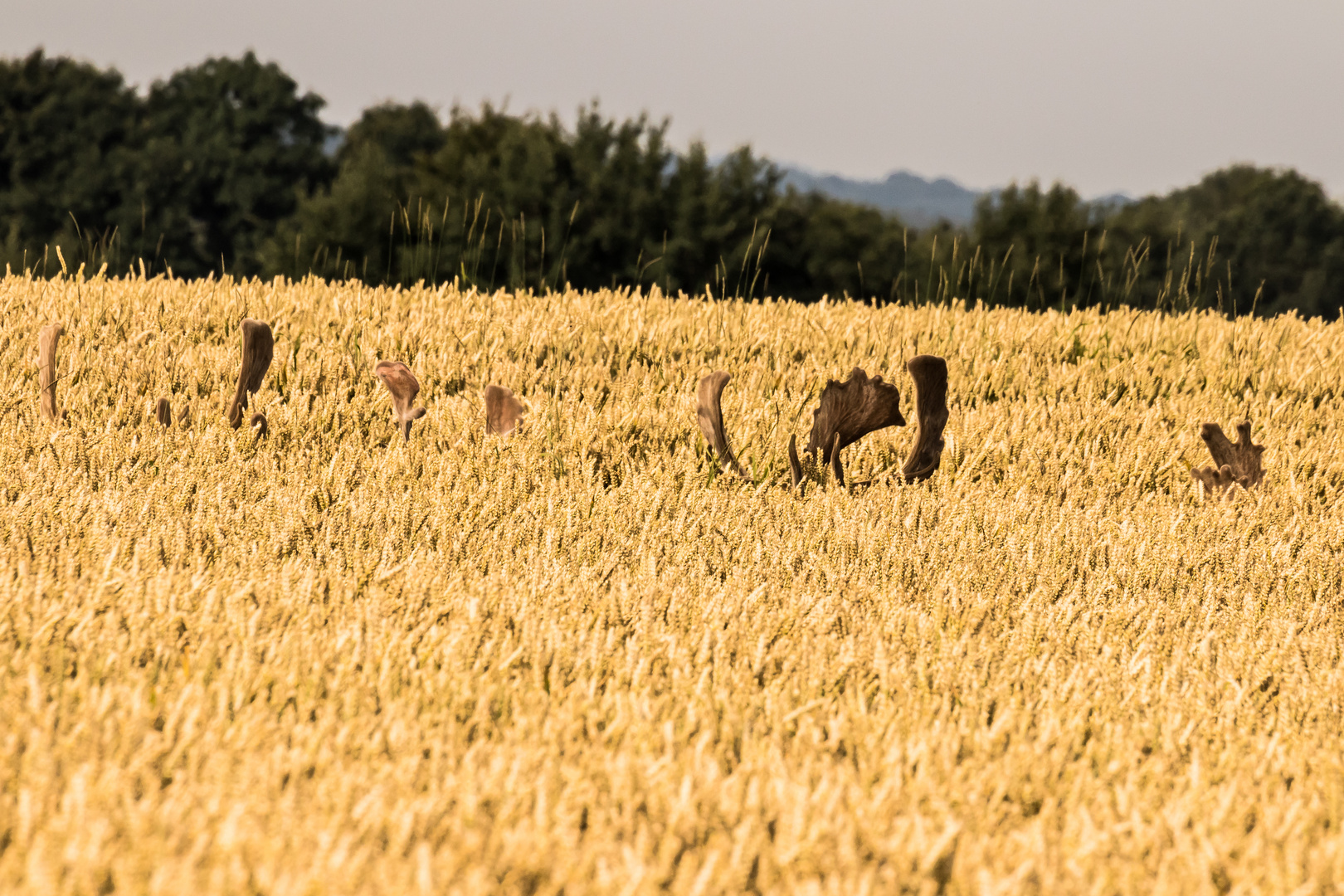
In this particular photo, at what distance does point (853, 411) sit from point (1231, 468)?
5.78 feet

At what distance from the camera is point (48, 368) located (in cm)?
428

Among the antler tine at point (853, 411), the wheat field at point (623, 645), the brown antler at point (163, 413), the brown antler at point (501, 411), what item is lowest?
the wheat field at point (623, 645)

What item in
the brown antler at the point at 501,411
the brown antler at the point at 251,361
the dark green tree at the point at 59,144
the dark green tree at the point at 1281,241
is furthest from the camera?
the dark green tree at the point at 1281,241

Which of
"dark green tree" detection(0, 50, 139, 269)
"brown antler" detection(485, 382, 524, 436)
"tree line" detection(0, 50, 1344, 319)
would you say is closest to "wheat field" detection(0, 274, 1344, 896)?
"brown antler" detection(485, 382, 524, 436)

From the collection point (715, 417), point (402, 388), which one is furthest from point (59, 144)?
point (715, 417)

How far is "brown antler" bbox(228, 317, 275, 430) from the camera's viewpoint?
4273mm

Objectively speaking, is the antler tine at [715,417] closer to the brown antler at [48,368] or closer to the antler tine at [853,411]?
the antler tine at [853,411]

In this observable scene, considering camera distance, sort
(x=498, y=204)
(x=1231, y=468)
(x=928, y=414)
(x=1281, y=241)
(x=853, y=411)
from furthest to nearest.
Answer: (x=1281, y=241), (x=498, y=204), (x=1231, y=468), (x=928, y=414), (x=853, y=411)

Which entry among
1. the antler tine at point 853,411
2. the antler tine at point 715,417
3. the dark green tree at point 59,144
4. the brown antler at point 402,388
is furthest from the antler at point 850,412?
the dark green tree at point 59,144

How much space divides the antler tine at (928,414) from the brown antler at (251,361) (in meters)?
2.68

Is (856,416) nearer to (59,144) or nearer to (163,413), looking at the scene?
(163,413)

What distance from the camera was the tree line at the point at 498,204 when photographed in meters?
33.9

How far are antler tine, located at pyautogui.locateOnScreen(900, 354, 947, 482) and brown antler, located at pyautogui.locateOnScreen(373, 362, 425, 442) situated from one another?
6.74 ft

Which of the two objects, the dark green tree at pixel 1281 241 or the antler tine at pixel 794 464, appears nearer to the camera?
the antler tine at pixel 794 464
